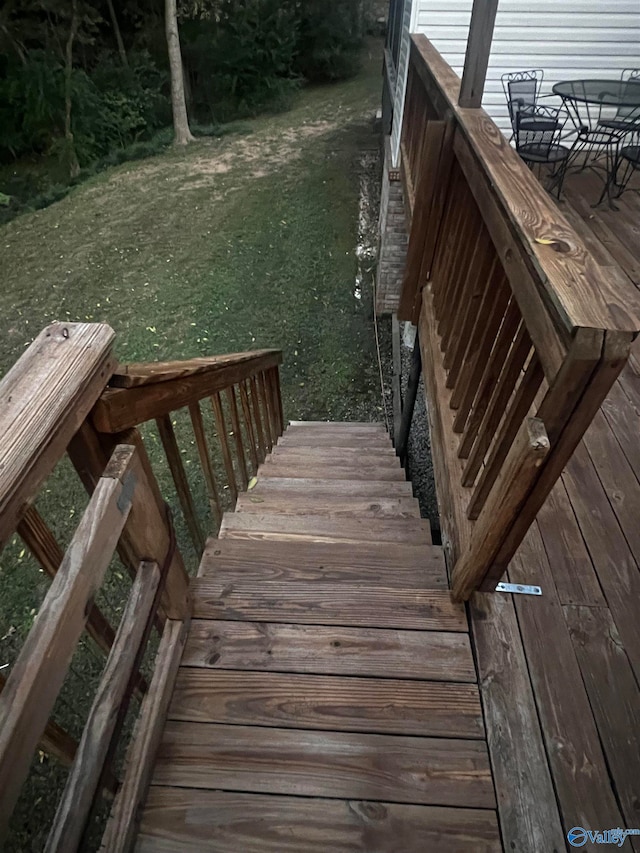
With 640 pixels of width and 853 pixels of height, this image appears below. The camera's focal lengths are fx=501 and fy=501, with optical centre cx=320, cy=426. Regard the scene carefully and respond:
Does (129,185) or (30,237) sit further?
(129,185)

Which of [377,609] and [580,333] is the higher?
[580,333]

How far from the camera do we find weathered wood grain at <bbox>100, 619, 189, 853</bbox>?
3.70 ft

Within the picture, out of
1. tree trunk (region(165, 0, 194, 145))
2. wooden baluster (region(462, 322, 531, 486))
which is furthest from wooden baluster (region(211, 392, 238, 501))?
tree trunk (region(165, 0, 194, 145))

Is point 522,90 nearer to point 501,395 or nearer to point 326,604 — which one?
point 501,395

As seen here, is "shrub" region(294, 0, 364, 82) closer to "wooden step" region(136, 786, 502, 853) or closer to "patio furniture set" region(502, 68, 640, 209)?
"patio furniture set" region(502, 68, 640, 209)

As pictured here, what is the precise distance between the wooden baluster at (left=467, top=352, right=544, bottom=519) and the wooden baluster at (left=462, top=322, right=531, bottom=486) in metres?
0.06

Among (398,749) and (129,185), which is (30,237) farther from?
(398,749)

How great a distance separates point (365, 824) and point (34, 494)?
3.64 ft

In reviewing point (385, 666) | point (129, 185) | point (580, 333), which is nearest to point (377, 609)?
point (385, 666)

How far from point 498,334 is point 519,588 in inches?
33.7

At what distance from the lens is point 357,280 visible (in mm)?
7340

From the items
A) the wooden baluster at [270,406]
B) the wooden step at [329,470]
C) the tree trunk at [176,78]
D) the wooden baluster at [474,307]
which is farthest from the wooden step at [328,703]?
the tree trunk at [176,78]

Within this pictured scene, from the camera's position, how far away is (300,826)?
1.20 meters

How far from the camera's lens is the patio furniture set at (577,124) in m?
4.38
